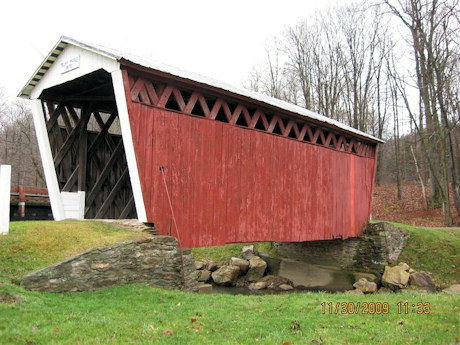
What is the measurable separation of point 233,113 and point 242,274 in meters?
8.74

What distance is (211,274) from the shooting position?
1661 cm

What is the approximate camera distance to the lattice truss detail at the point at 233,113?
333 inches

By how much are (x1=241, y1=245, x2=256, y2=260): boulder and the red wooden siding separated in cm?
503

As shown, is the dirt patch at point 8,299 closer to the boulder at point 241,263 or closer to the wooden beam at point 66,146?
the wooden beam at point 66,146

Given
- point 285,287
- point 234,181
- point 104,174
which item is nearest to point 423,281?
point 285,287

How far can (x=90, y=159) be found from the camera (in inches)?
490

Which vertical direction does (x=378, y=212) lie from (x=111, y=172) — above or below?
below

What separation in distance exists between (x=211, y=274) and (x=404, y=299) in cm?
1018

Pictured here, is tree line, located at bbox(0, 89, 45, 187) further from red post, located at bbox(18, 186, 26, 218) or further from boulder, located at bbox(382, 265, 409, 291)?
boulder, located at bbox(382, 265, 409, 291)

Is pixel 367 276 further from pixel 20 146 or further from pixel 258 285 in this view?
pixel 20 146

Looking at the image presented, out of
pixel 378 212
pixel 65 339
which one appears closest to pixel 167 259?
pixel 65 339

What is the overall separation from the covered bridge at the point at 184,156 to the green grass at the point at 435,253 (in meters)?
3.01

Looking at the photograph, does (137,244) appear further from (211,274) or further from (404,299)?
(211,274)

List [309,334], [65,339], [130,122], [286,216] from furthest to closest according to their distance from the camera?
[286,216] → [130,122] → [309,334] → [65,339]
